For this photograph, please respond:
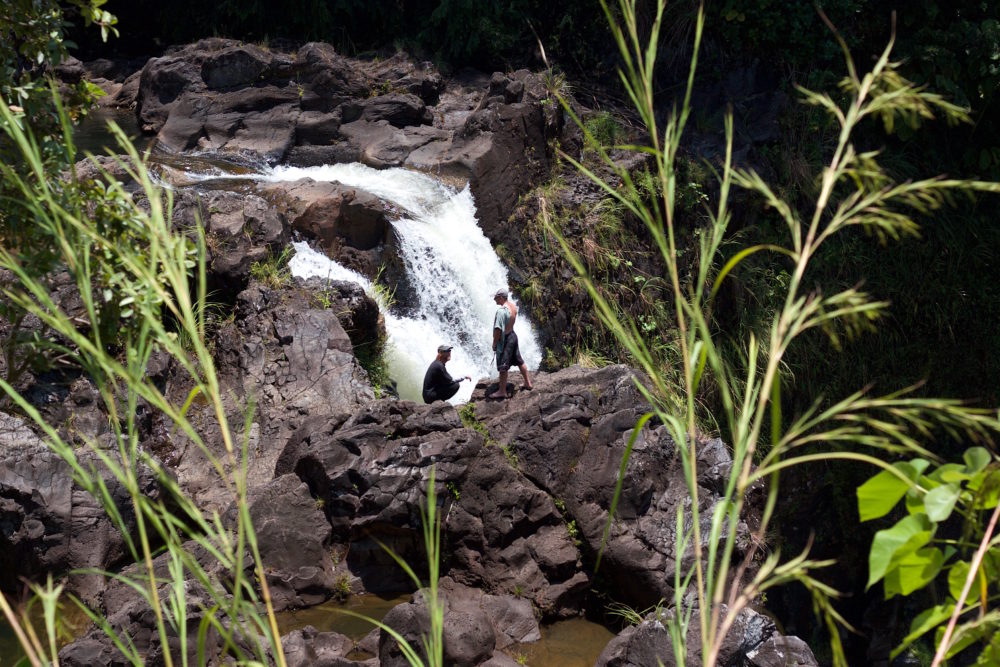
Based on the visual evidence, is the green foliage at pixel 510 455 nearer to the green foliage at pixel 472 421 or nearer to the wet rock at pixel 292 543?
the green foliage at pixel 472 421

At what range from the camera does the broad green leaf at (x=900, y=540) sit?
160 cm

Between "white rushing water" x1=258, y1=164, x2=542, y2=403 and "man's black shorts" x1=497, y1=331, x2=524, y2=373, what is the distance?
1438 mm

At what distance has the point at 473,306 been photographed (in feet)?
35.6

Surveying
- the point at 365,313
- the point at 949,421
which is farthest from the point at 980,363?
the point at 949,421

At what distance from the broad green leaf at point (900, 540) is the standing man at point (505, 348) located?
6.85 metres

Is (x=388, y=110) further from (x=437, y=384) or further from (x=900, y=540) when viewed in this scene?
(x=900, y=540)

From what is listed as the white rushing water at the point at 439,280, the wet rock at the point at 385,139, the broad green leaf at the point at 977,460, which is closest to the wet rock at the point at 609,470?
the white rushing water at the point at 439,280

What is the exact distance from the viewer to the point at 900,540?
162cm

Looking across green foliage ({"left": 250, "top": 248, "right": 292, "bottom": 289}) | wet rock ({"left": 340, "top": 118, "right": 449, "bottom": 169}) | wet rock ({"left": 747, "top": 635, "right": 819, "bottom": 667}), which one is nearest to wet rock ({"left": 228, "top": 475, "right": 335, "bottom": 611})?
green foliage ({"left": 250, "top": 248, "right": 292, "bottom": 289})

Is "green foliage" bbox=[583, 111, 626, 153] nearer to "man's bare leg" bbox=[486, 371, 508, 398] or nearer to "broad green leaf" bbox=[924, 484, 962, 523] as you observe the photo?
"man's bare leg" bbox=[486, 371, 508, 398]

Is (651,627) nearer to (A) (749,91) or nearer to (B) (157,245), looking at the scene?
(B) (157,245)

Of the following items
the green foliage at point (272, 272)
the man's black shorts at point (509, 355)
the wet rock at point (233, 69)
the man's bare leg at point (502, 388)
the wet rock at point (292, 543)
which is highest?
the wet rock at point (233, 69)

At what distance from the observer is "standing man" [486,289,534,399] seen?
8492 mm

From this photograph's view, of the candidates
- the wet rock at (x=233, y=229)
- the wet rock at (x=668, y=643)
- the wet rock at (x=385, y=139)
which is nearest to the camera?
the wet rock at (x=668, y=643)
